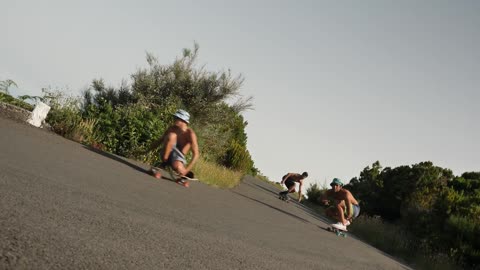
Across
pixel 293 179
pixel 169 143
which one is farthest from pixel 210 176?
pixel 293 179

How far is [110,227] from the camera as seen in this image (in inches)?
156

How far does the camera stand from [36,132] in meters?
11.7

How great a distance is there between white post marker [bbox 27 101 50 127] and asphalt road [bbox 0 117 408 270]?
16.7 ft

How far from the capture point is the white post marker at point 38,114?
1315 centimetres

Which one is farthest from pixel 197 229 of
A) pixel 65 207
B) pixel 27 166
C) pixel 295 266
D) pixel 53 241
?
pixel 27 166

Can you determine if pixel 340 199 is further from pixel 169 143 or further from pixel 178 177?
pixel 169 143

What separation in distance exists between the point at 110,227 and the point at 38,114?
10.7 metres

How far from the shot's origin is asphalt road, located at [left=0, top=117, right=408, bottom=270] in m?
2.96

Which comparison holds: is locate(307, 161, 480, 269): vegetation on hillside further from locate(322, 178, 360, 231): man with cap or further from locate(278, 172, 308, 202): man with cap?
locate(322, 178, 360, 231): man with cap

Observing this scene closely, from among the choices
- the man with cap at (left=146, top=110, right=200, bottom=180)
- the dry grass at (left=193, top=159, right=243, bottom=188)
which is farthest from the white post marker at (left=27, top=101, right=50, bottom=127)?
the man with cap at (left=146, top=110, right=200, bottom=180)

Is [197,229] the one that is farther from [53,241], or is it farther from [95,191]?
[53,241]

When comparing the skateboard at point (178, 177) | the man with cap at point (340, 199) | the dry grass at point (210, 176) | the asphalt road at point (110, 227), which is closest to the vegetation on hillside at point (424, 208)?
the man with cap at point (340, 199)

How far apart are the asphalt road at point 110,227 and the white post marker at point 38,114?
5.09 m

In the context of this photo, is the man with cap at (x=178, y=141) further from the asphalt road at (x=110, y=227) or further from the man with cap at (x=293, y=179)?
the man with cap at (x=293, y=179)
